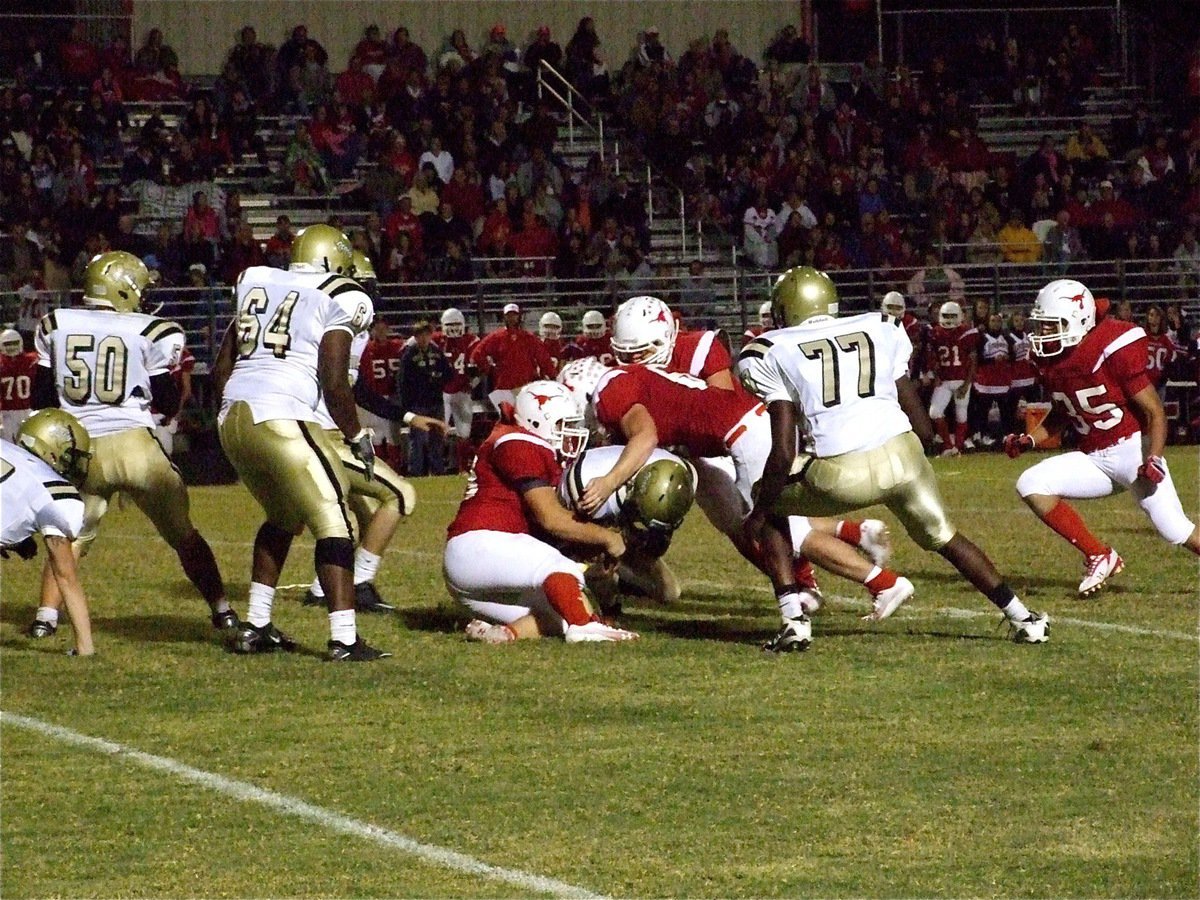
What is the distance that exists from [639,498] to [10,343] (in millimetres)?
11584

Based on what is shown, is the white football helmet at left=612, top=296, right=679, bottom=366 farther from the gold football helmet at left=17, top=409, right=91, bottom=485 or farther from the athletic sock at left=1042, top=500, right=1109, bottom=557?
the gold football helmet at left=17, top=409, right=91, bottom=485

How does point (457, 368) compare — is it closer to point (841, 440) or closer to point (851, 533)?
point (851, 533)

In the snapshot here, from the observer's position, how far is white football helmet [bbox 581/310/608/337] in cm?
1933

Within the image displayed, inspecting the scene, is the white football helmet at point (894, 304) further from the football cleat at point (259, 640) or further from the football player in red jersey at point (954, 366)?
the football cleat at point (259, 640)

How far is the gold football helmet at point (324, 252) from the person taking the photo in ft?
26.6

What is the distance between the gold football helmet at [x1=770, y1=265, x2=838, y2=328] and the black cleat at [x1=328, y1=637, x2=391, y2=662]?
211 centimetres

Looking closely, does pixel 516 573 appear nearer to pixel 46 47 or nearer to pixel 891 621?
pixel 891 621

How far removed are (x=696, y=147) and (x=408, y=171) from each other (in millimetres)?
4139

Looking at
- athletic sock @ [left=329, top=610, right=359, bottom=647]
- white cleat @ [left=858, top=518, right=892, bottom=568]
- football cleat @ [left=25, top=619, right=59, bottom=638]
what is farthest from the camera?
white cleat @ [left=858, top=518, right=892, bottom=568]

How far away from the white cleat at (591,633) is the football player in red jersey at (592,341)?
1095 centimetres

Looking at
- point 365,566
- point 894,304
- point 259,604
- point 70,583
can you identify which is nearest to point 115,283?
point 70,583

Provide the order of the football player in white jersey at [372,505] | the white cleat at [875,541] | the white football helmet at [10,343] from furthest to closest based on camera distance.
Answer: the white football helmet at [10,343] < the football player in white jersey at [372,505] < the white cleat at [875,541]

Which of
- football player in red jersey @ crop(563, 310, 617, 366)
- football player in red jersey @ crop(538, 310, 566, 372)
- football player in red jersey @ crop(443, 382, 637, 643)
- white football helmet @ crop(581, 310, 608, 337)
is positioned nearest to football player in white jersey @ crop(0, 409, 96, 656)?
football player in red jersey @ crop(443, 382, 637, 643)

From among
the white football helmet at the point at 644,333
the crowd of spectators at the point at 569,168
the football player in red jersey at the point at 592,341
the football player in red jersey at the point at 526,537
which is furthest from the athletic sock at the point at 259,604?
the crowd of spectators at the point at 569,168
